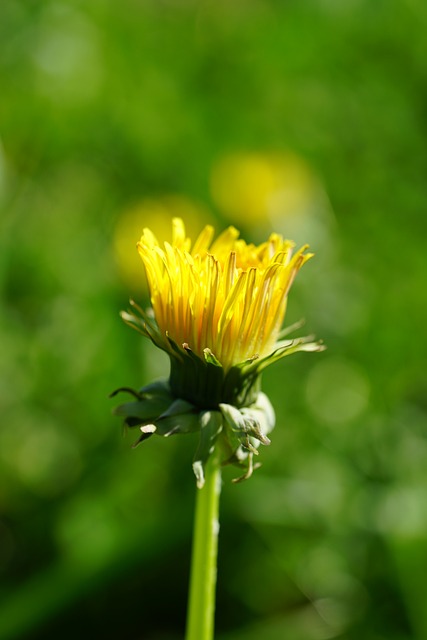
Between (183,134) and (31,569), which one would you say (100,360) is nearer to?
(31,569)

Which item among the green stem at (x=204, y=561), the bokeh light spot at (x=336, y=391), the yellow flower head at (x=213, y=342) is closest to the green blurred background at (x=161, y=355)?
the bokeh light spot at (x=336, y=391)

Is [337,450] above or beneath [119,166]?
beneath

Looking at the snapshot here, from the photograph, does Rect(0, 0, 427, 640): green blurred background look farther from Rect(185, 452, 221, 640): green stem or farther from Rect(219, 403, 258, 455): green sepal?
Rect(219, 403, 258, 455): green sepal

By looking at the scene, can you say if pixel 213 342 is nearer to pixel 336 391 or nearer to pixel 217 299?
pixel 217 299

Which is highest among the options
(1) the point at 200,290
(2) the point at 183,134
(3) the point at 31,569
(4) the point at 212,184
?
(2) the point at 183,134

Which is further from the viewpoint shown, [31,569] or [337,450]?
[337,450]

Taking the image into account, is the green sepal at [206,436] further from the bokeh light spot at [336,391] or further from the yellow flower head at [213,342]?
the bokeh light spot at [336,391]

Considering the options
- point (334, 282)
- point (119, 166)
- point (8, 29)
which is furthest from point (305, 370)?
point (8, 29)
